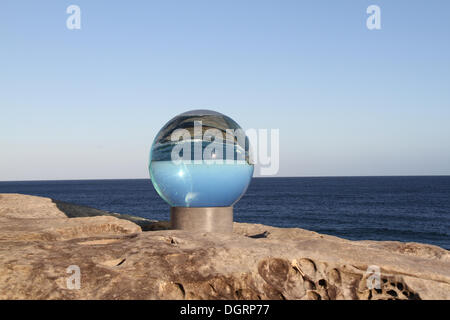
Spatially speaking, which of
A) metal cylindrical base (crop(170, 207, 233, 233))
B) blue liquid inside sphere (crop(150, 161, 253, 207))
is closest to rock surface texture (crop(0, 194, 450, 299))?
metal cylindrical base (crop(170, 207, 233, 233))

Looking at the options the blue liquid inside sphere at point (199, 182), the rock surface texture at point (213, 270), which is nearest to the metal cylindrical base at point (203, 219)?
the blue liquid inside sphere at point (199, 182)

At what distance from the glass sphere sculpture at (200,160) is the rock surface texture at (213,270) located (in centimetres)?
168

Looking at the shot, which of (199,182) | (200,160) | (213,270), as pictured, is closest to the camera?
(213,270)

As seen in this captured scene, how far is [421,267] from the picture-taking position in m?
5.67

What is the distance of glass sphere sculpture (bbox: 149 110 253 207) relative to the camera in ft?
25.7

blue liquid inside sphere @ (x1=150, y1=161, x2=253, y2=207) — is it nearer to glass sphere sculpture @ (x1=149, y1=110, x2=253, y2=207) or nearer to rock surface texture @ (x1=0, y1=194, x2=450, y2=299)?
glass sphere sculpture @ (x1=149, y1=110, x2=253, y2=207)

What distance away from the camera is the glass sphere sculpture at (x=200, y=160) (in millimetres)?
7824

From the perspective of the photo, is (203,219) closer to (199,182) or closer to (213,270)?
(199,182)

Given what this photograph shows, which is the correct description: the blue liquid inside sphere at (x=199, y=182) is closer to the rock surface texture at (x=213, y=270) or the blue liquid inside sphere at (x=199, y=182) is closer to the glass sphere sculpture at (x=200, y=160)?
the glass sphere sculpture at (x=200, y=160)

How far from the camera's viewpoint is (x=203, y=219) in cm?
801

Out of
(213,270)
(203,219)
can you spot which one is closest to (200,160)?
(203,219)

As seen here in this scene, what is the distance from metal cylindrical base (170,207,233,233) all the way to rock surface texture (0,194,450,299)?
1.43 meters

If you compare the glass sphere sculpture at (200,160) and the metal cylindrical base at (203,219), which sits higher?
the glass sphere sculpture at (200,160)

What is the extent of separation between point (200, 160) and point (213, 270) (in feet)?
9.75
